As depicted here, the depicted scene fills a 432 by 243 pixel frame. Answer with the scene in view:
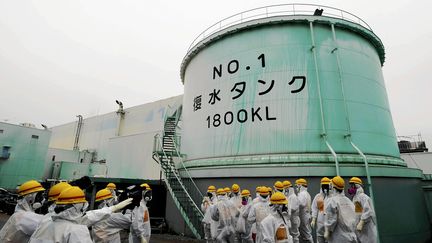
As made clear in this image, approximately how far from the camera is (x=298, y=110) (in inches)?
441

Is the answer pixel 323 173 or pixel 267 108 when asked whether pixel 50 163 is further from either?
pixel 323 173

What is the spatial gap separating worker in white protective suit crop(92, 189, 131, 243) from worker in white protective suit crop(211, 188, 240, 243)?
343cm

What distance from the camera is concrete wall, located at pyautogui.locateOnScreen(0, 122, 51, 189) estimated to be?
27.1 m

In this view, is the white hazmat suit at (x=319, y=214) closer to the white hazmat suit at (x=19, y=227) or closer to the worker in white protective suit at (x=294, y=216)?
the worker in white protective suit at (x=294, y=216)

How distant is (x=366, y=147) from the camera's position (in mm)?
11148

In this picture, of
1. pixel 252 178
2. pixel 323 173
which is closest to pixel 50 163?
pixel 252 178

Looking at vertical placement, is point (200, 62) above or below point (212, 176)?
above

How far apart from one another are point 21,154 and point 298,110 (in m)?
31.2

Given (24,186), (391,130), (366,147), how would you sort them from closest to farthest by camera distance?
(24,186) < (366,147) < (391,130)

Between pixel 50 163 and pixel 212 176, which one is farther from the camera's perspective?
pixel 50 163

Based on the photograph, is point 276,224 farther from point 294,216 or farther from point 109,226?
point 294,216

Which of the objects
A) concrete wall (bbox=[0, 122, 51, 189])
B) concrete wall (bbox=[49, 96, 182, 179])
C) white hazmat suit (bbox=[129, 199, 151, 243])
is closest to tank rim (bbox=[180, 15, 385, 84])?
concrete wall (bbox=[49, 96, 182, 179])

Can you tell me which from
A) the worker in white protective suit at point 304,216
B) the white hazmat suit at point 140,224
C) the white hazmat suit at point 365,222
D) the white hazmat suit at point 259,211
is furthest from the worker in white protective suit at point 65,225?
the worker in white protective suit at point 304,216

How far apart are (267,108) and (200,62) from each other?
17.9ft
